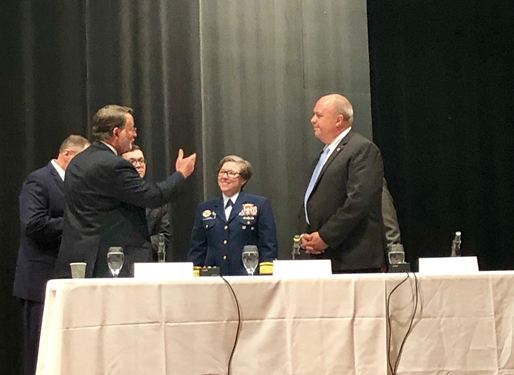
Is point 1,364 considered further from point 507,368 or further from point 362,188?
point 507,368

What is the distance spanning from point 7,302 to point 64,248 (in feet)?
3.89

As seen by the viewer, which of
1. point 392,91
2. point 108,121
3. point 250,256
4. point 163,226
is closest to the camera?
point 250,256

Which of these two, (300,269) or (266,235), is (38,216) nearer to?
(266,235)

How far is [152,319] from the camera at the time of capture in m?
2.08

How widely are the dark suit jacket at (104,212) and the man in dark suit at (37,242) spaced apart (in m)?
0.54

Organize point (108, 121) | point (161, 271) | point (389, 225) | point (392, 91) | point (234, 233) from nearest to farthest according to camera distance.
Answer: point (161, 271), point (108, 121), point (234, 233), point (389, 225), point (392, 91)

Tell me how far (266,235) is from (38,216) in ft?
3.71

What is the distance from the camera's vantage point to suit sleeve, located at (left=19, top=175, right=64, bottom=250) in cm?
325

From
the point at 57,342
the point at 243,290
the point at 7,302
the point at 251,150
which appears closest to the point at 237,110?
the point at 251,150

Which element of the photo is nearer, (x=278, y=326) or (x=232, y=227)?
(x=278, y=326)

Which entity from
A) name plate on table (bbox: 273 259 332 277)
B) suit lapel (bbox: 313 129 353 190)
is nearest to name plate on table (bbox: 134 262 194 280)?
name plate on table (bbox: 273 259 332 277)

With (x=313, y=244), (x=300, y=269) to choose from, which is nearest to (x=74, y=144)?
(x=313, y=244)

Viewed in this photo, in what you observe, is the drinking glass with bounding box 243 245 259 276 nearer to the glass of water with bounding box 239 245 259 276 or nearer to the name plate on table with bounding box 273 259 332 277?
the glass of water with bounding box 239 245 259 276

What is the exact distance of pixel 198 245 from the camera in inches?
141
